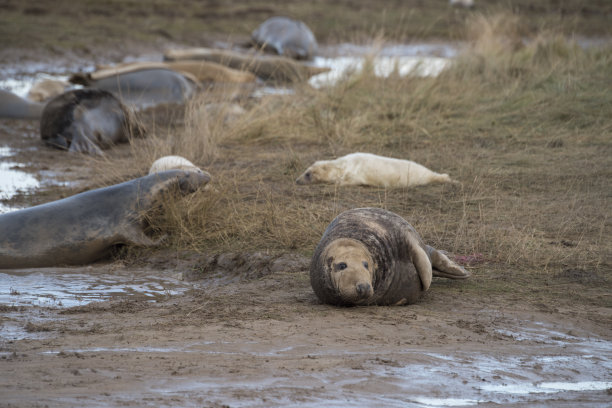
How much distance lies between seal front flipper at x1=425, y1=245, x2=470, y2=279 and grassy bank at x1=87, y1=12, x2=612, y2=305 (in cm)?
9

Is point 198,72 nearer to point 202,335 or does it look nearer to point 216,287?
point 216,287

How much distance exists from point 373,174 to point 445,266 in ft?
7.56

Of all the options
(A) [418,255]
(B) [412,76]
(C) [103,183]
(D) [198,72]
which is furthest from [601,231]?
(D) [198,72]

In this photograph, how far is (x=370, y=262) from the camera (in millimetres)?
3490

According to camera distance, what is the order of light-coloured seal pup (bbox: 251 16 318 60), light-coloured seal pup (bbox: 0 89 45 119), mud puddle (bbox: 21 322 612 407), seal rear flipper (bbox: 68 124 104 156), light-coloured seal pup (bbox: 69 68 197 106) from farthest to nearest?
1. light-coloured seal pup (bbox: 251 16 318 60)
2. light-coloured seal pup (bbox: 69 68 197 106)
3. light-coloured seal pup (bbox: 0 89 45 119)
4. seal rear flipper (bbox: 68 124 104 156)
5. mud puddle (bbox: 21 322 612 407)

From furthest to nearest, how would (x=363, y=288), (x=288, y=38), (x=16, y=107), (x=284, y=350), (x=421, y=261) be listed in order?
(x=288, y=38) → (x=16, y=107) → (x=421, y=261) → (x=363, y=288) → (x=284, y=350)

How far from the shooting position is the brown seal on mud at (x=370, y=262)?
135 inches

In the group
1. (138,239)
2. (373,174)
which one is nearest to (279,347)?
(138,239)

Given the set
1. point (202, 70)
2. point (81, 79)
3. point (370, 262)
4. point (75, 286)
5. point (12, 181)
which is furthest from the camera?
point (202, 70)

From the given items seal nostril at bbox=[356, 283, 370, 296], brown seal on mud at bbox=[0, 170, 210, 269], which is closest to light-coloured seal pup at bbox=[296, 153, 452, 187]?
brown seal on mud at bbox=[0, 170, 210, 269]

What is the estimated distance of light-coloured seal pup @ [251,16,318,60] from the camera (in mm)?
15758

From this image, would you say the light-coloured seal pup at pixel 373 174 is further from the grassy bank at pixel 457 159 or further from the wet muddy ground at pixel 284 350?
the wet muddy ground at pixel 284 350

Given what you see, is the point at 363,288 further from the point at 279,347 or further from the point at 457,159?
the point at 457,159

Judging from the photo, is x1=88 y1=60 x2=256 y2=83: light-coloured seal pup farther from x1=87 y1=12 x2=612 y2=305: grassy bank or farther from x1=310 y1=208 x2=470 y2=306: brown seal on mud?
x1=310 y1=208 x2=470 y2=306: brown seal on mud
